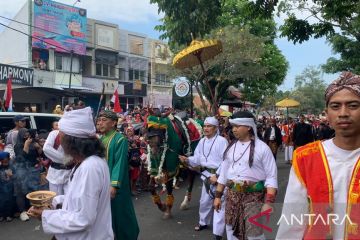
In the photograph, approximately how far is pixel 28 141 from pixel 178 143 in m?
2.81

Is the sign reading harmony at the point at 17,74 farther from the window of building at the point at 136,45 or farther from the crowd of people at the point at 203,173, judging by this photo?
the window of building at the point at 136,45

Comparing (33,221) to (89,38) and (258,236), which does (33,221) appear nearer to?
(258,236)

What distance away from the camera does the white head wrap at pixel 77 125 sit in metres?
2.94

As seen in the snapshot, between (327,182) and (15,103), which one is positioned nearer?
(327,182)

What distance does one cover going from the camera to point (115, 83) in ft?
117

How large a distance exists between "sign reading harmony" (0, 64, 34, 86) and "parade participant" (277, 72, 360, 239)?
2084 cm

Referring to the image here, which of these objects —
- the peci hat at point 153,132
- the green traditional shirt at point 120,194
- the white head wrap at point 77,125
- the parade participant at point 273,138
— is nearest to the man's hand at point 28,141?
the peci hat at point 153,132

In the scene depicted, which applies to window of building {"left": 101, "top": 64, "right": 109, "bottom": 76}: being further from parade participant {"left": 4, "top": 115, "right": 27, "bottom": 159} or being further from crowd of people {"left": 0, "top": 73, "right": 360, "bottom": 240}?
parade participant {"left": 4, "top": 115, "right": 27, "bottom": 159}

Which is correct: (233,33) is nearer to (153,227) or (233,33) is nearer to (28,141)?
(28,141)

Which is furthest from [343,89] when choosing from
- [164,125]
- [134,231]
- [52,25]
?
[52,25]

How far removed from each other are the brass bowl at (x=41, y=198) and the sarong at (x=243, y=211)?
214 cm

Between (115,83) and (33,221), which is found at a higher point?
(115,83)

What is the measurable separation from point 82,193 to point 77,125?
535 millimetres

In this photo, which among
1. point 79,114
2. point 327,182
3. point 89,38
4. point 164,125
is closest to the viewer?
point 327,182
